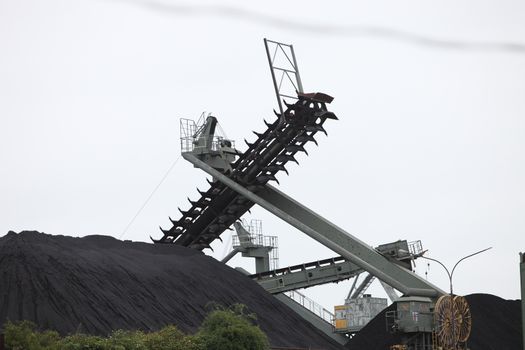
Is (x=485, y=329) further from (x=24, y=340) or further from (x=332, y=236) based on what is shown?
(x=24, y=340)

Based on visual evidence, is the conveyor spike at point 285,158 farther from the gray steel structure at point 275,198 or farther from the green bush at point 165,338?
the green bush at point 165,338

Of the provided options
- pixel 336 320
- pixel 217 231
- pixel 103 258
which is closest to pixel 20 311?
pixel 103 258

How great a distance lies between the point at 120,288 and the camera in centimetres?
4116

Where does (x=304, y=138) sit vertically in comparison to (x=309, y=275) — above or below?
above

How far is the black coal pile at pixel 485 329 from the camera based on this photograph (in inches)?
1943

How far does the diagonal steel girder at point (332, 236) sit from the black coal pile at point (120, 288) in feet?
11.7

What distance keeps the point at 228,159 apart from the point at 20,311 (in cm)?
1643

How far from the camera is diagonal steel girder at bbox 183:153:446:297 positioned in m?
47.7

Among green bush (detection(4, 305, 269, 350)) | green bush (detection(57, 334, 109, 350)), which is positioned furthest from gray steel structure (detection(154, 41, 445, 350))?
green bush (detection(57, 334, 109, 350))

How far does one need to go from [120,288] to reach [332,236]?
1220cm

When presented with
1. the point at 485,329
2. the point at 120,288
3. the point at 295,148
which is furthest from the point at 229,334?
the point at 485,329

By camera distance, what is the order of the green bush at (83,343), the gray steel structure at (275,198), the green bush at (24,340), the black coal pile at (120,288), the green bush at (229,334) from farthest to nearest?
1. the gray steel structure at (275,198)
2. the black coal pile at (120,288)
3. the green bush at (229,334)
4. the green bush at (83,343)
5. the green bush at (24,340)

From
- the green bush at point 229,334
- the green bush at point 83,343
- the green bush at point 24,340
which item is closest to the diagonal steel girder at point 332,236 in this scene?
the green bush at point 229,334

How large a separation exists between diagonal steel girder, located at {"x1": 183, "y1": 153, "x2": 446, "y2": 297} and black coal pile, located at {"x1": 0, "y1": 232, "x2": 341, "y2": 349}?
3.58 metres
